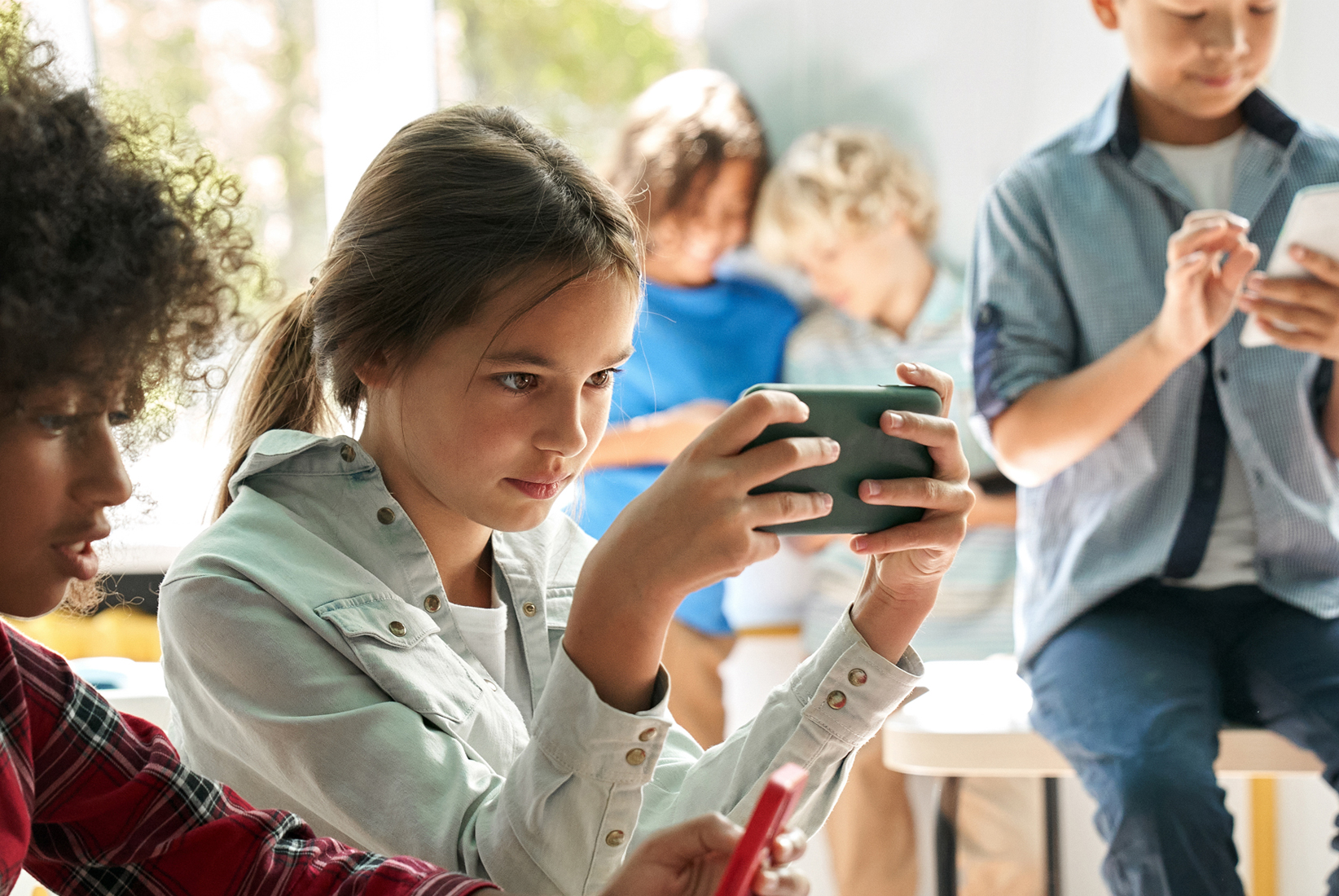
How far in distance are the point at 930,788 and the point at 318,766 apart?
63.9 inches

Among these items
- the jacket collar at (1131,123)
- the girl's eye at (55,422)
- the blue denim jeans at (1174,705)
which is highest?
the jacket collar at (1131,123)

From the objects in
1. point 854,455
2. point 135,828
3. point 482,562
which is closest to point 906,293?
point 482,562

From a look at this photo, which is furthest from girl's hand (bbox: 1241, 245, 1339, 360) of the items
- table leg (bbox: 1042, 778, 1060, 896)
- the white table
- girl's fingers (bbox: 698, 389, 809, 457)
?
girl's fingers (bbox: 698, 389, 809, 457)

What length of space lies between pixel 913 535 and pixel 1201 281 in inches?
30.4

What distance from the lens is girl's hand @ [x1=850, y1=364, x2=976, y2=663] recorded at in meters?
0.71

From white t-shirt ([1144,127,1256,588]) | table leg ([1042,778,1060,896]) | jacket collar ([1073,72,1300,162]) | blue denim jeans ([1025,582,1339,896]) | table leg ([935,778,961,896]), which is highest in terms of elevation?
jacket collar ([1073,72,1300,162])

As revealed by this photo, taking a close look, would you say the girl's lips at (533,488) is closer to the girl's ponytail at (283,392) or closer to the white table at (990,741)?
the girl's ponytail at (283,392)

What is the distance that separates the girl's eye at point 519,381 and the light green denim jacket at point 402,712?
122 millimetres

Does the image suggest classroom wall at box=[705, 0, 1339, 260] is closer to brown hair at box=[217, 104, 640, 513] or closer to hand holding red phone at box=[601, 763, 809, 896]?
brown hair at box=[217, 104, 640, 513]

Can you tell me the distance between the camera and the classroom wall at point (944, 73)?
79.3 inches

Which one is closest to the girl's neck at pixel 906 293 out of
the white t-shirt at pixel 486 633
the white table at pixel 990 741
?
the white table at pixel 990 741

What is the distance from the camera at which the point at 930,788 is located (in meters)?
2.11

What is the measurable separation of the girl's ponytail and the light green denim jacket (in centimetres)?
11

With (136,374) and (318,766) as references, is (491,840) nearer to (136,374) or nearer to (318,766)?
(318,766)
